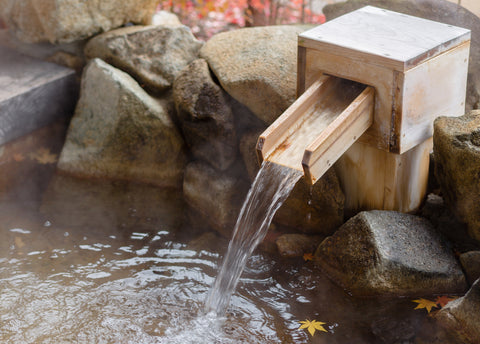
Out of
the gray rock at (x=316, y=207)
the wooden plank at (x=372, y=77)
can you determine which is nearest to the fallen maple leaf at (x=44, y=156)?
the gray rock at (x=316, y=207)

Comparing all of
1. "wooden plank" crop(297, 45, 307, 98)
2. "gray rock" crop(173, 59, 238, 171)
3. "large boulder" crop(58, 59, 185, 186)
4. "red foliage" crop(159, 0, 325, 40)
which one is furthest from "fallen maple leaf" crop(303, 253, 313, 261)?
"red foliage" crop(159, 0, 325, 40)

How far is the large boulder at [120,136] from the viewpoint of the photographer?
455cm

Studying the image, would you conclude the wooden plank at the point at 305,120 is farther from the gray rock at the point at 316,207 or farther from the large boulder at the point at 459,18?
the large boulder at the point at 459,18

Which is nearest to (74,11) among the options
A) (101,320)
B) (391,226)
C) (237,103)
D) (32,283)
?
(237,103)

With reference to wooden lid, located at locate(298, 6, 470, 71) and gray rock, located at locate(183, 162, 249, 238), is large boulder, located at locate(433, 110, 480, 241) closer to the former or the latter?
wooden lid, located at locate(298, 6, 470, 71)

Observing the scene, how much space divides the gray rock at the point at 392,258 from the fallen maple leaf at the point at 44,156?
8.88 feet

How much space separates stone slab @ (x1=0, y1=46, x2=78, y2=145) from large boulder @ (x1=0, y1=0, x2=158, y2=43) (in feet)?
0.85

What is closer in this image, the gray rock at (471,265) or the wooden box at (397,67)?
the wooden box at (397,67)

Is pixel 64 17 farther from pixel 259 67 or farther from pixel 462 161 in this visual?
pixel 462 161

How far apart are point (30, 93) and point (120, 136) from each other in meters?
0.86

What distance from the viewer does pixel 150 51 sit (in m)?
4.89

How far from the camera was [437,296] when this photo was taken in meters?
3.41

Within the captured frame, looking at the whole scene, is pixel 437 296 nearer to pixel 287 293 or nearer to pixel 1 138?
pixel 287 293

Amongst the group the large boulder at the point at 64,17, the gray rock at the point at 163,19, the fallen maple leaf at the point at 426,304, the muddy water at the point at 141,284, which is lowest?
the muddy water at the point at 141,284
